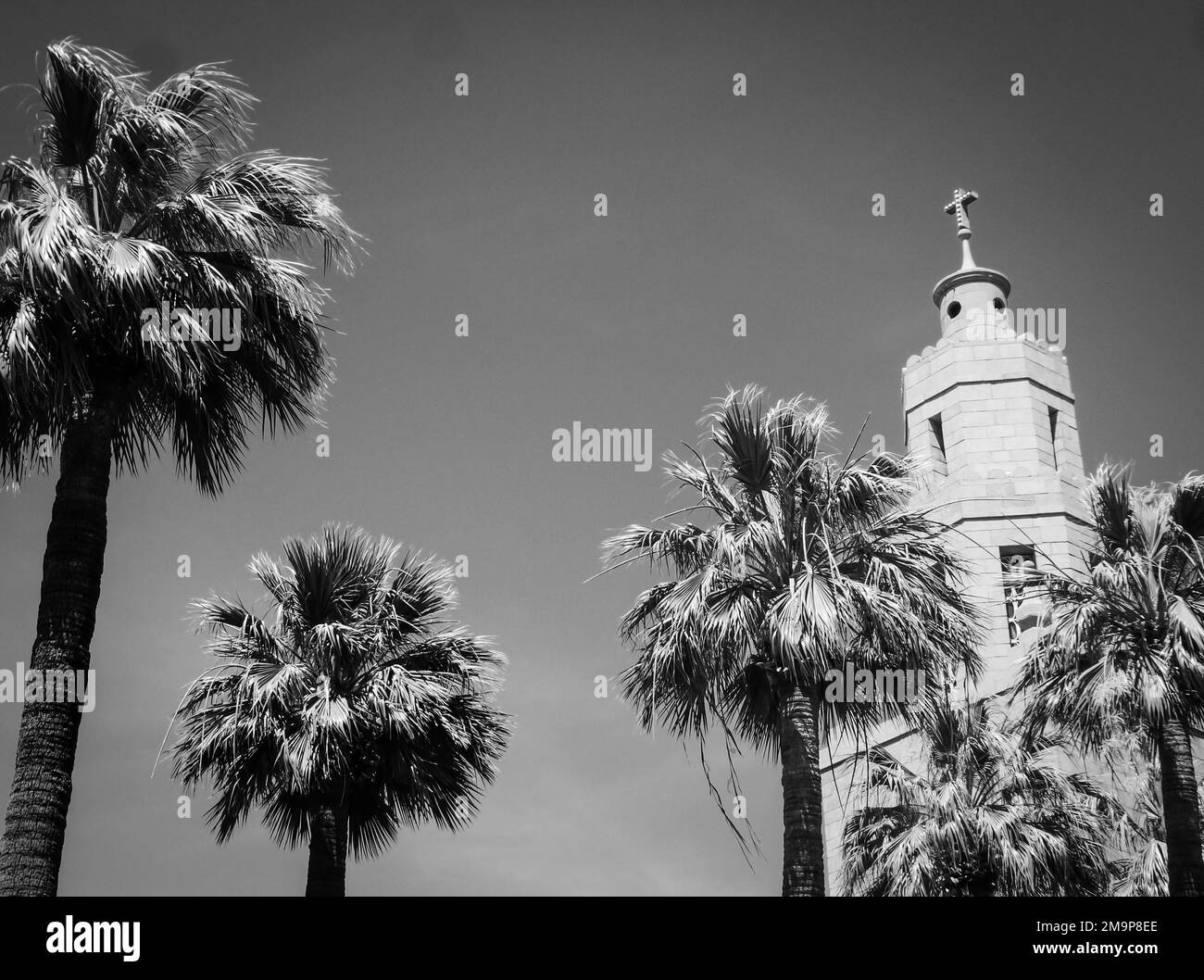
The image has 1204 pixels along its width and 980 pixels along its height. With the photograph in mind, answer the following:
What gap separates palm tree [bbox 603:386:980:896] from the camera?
16.5 metres

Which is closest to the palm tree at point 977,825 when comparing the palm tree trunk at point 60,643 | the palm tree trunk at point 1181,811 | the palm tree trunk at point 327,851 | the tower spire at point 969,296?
the palm tree trunk at point 1181,811

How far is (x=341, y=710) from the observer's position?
62.3 ft

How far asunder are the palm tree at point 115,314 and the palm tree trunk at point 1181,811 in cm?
1245

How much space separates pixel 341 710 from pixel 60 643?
7257mm

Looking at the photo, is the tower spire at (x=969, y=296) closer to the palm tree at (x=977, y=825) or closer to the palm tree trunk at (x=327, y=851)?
the palm tree at (x=977, y=825)

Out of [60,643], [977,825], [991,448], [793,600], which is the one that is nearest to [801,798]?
[793,600]

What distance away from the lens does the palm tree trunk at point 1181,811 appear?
16.8 metres

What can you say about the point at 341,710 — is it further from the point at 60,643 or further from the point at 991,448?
the point at 991,448

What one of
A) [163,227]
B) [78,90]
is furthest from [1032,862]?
[78,90]

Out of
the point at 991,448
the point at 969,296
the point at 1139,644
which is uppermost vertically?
the point at 969,296

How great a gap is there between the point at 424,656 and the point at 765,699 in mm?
5658

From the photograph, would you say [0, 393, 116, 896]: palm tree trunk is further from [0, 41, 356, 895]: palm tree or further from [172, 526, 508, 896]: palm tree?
[172, 526, 508, 896]: palm tree

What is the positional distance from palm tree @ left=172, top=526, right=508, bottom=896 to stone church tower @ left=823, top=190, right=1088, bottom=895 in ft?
73.6
